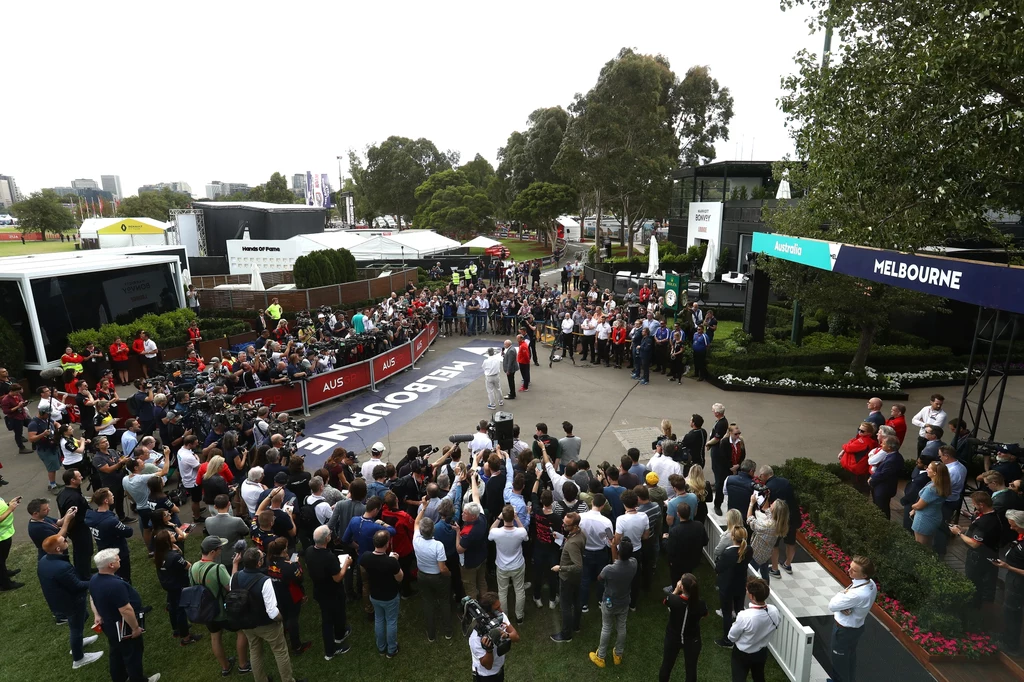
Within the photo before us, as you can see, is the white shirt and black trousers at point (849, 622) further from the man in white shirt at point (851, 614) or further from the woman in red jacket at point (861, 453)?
the woman in red jacket at point (861, 453)

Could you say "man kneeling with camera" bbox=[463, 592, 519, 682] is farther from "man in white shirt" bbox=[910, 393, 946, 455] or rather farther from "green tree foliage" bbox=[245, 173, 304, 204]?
"green tree foliage" bbox=[245, 173, 304, 204]

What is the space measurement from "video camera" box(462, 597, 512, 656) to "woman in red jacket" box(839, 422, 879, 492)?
20.2 ft

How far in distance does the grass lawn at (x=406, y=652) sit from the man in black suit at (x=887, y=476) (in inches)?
108

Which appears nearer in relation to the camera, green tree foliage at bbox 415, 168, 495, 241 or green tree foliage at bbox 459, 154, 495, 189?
green tree foliage at bbox 415, 168, 495, 241

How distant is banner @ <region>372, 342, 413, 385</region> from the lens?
15062 mm

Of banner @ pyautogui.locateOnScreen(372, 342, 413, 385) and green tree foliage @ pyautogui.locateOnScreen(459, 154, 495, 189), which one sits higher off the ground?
green tree foliage @ pyautogui.locateOnScreen(459, 154, 495, 189)

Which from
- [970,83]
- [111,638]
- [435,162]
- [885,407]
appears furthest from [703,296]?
[435,162]

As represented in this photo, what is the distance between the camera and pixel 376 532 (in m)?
5.51

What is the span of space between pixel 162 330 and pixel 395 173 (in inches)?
2288

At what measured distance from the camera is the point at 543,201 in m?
51.3

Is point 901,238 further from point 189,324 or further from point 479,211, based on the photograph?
point 479,211

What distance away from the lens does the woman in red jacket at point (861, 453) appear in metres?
8.05

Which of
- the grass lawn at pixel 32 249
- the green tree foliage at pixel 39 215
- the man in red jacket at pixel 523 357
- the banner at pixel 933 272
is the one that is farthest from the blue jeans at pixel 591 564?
the green tree foliage at pixel 39 215

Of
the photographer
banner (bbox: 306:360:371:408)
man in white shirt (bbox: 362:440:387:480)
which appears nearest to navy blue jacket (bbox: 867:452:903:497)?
the photographer
